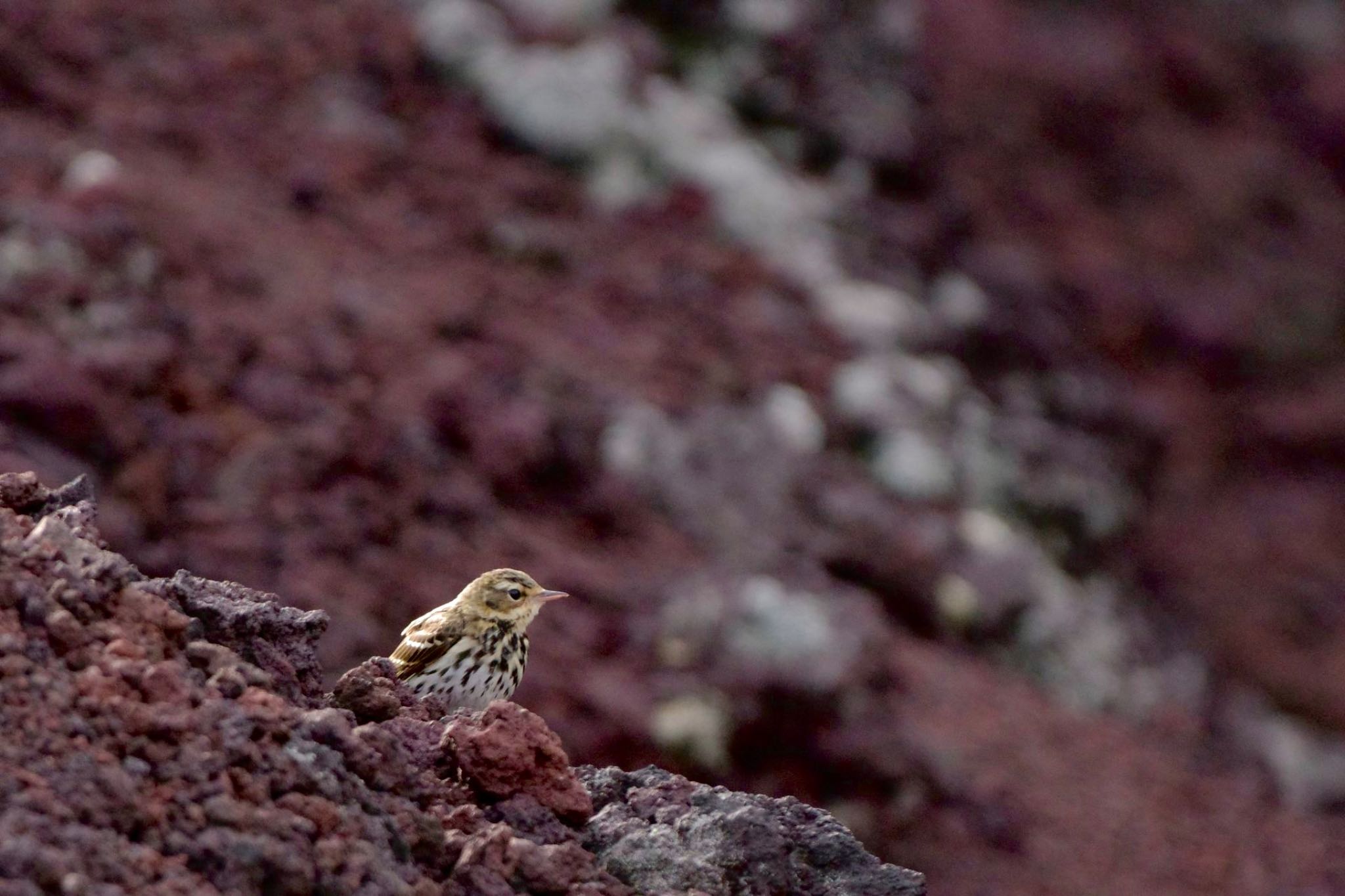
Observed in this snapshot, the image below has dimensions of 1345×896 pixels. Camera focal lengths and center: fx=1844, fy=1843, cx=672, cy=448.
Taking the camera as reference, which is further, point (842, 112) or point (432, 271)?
point (842, 112)

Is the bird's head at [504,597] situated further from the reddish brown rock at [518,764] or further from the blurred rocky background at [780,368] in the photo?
the blurred rocky background at [780,368]

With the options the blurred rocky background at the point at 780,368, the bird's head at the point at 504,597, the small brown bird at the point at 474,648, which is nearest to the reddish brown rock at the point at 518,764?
the small brown bird at the point at 474,648

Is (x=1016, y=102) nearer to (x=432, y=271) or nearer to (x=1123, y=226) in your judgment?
(x=1123, y=226)

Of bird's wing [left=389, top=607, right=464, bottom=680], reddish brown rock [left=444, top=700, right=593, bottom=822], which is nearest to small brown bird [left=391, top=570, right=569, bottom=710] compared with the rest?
bird's wing [left=389, top=607, right=464, bottom=680]

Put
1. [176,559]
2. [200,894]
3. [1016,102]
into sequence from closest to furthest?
[200,894], [176,559], [1016,102]

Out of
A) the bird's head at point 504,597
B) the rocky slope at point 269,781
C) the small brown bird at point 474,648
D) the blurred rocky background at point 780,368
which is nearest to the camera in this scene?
the rocky slope at point 269,781

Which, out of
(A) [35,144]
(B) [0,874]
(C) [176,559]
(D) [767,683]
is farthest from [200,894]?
(A) [35,144]
